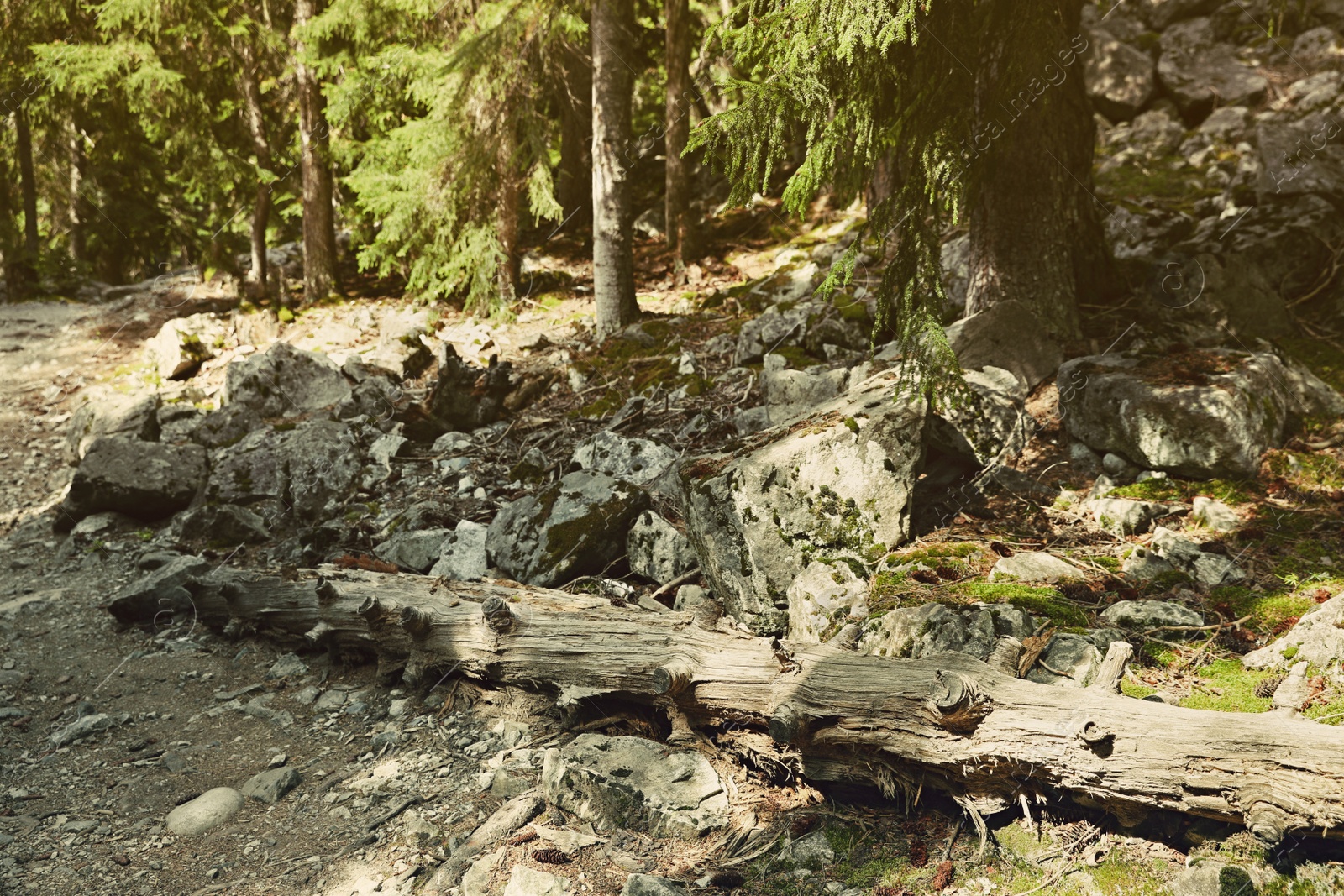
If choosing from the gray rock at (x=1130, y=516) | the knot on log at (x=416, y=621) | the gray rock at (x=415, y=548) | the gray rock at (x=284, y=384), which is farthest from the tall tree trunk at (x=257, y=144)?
the gray rock at (x=1130, y=516)

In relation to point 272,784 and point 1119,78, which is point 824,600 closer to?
point 272,784

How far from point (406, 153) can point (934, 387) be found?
11197 mm

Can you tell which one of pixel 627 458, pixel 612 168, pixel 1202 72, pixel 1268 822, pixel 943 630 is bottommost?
pixel 1268 822

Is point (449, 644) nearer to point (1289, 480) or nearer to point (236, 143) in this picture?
point (1289, 480)

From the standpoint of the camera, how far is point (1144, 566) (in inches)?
200

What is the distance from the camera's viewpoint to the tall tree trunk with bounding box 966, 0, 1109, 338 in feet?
21.5

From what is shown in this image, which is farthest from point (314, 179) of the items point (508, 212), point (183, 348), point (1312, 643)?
point (1312, 643)

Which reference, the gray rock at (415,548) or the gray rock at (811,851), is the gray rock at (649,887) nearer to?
the gray rock at (811,851)

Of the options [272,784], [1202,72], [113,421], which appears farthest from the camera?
[1202,72]

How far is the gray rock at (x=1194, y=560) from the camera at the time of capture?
16.0 ft

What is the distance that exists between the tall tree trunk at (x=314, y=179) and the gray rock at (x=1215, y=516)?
14848mm

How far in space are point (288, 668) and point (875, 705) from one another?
4433 mm

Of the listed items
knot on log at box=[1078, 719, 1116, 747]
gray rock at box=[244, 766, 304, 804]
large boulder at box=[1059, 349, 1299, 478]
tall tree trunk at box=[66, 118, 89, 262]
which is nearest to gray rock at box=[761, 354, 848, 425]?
large boulder at box=[1059, 349, 1299, 478]

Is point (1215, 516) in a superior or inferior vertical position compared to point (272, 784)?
superior
